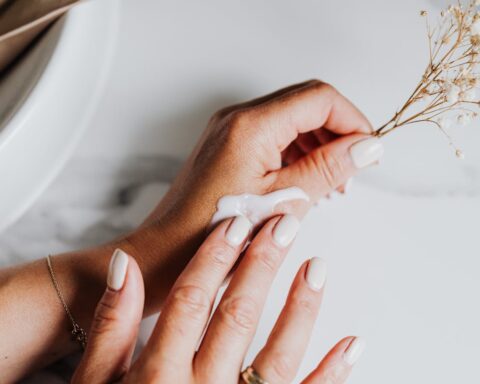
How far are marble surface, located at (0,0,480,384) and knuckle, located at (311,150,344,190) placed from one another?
7 centimetres

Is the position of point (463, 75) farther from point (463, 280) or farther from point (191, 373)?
point (191, 373)

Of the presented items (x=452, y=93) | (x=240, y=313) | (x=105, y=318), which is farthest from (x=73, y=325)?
(x=452, y=93)

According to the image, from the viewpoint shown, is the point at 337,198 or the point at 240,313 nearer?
the point at 240,313

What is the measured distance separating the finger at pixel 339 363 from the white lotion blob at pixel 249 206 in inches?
6.8

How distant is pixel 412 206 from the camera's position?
0.78 m

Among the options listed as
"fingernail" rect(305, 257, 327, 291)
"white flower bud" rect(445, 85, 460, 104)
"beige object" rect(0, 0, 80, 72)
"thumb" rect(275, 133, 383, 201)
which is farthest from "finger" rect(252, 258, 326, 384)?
"beige object" rect(0, 0, 80, 72)

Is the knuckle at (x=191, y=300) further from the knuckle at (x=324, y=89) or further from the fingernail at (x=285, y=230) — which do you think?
the knuckle at (x=324, y=89)

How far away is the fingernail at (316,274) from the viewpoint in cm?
66

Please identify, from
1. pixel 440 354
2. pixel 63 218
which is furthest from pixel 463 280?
pixel 63 218

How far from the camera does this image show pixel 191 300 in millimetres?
608

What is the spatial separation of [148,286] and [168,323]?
0.12m

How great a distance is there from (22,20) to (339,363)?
1.68ft

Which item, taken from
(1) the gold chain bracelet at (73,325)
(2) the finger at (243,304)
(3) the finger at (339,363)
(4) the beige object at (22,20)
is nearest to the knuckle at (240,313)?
(2) the finger at (243,304)

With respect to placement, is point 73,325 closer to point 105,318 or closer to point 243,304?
point 105,318
